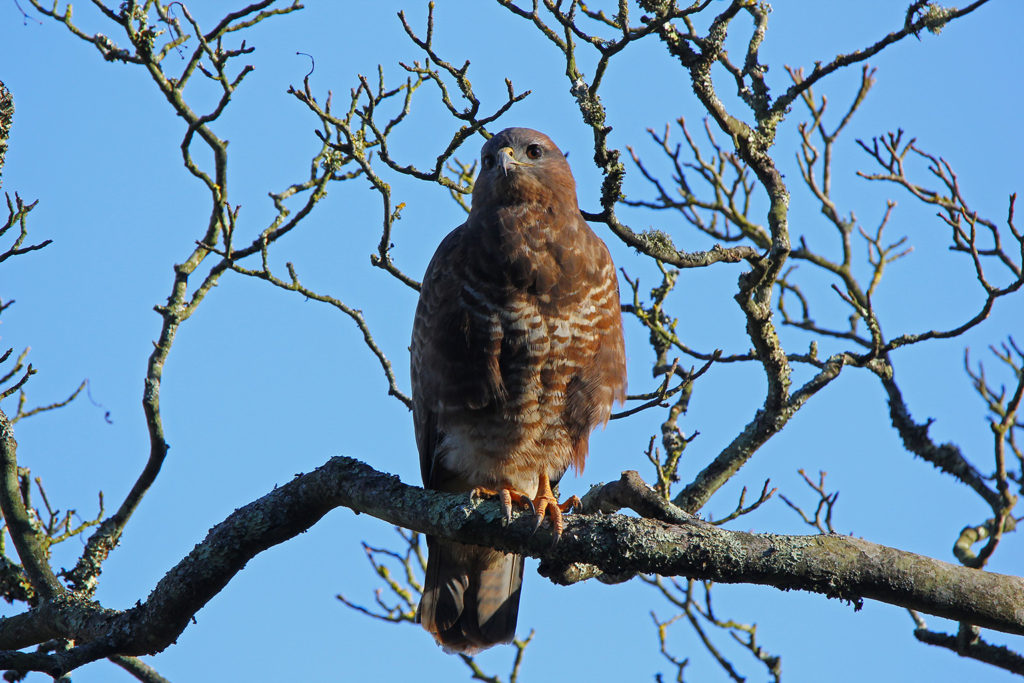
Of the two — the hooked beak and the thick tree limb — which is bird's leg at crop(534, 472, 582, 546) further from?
the hooked beak

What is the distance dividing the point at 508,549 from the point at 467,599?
1548mm

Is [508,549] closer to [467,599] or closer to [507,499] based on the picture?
[507,499]

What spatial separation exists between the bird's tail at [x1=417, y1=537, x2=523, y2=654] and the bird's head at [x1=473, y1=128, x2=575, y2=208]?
5.66 ft

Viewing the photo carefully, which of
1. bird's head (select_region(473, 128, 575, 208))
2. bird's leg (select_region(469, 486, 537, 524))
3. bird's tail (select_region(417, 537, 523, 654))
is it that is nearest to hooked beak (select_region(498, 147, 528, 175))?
bird's head (select_region(473, 128, 575, 208))

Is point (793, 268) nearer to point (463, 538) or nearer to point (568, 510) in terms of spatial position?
point (568, 510)

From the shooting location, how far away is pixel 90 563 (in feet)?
14.6

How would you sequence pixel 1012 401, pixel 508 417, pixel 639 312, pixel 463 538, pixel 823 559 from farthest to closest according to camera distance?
pixel 639 312 → pixel 1012 401 → pixel 508 417 → pixel 463 538 → pixel 823 559

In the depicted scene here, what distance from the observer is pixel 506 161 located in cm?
486

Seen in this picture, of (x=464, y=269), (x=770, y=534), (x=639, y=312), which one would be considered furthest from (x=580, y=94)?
(x=770, y=534)

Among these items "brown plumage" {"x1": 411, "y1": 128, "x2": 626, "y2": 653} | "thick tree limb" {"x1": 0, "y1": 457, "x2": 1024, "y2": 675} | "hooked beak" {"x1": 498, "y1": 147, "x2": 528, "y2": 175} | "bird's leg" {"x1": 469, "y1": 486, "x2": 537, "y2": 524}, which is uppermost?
"hooked beak" {"x1": 498, "y1": 147, "x2": 528, "y2": 175}

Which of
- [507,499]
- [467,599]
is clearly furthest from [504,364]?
[467,599]

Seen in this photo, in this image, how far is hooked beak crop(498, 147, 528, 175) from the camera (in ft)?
15.9

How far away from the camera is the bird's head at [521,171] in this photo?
4.87m

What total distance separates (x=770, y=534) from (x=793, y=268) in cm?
359
